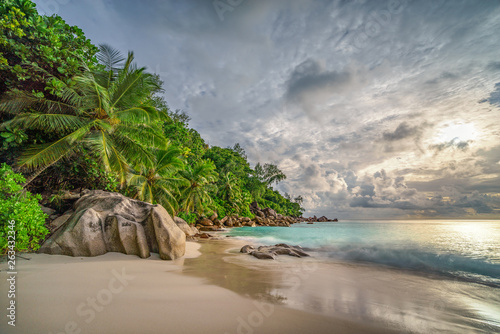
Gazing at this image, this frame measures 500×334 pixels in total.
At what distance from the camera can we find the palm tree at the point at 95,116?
6.93 metres

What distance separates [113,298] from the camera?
323cm

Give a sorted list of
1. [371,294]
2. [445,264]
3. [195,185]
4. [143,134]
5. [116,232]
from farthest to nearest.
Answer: [195,185] → [143,134] → [445,264] → [116,232] → [371,294]

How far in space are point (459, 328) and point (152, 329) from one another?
4482mm

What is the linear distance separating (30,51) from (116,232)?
6492 millimetres

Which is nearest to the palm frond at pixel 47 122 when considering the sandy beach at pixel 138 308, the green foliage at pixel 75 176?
the green foliage at pixel 75 176

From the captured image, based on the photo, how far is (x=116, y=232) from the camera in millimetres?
6430

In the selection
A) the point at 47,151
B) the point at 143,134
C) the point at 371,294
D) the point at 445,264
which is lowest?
the point at 445,264

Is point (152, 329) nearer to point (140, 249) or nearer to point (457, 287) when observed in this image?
point (140, 249)

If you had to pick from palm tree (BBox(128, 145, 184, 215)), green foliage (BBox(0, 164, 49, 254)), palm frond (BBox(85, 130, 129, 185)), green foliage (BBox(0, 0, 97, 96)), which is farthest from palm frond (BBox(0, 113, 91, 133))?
palm tree (BBox(128, 145, 184, 215))

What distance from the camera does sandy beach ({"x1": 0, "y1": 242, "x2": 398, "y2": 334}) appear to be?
8.16ft

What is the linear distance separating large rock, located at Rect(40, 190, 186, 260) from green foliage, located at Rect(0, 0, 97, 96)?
14.3 feet

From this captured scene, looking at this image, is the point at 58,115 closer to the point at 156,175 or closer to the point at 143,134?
the point at 143,134

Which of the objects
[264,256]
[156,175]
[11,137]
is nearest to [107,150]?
[11,137]

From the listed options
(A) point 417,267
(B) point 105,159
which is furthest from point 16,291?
(A) point 417,267
